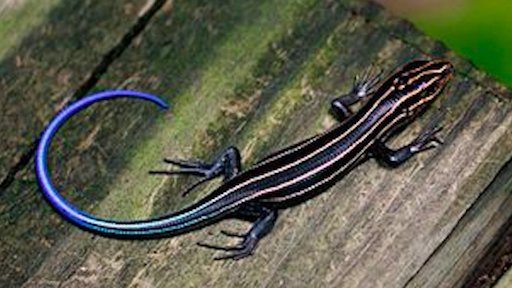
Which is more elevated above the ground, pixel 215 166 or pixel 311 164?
pixel 311 164

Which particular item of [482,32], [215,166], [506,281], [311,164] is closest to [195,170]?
[215,166]

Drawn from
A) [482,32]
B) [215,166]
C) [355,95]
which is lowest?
[215,166]

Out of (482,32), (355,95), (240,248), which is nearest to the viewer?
(240,248)

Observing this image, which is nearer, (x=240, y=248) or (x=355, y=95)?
(x=240, y=248)

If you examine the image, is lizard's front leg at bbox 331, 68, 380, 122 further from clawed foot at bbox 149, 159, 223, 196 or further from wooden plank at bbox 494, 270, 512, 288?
wooden plank at bbox 494, 270, 512, 288

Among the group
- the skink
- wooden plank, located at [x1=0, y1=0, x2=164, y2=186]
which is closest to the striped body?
the skink

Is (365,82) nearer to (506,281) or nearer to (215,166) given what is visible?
(215,166)

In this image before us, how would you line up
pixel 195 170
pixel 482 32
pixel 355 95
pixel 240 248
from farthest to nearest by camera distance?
pixel 482 32 → pixel 355 95 → pixel 195 170 → pixel 240 248
